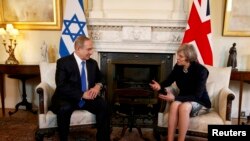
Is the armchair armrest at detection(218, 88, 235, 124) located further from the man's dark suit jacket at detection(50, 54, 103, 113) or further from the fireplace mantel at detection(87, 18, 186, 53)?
the man's dark suit jacket at detection(50, 54, 103, 113)

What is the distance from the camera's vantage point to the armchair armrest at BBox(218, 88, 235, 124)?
239cm

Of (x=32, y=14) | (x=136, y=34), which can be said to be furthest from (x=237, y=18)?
(x=32, y=14)

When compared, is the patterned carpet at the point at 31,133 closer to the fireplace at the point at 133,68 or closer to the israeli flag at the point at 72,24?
the fireplace at the point at 133,68

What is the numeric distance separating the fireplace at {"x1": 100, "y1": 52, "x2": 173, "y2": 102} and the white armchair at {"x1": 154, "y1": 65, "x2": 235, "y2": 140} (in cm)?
97

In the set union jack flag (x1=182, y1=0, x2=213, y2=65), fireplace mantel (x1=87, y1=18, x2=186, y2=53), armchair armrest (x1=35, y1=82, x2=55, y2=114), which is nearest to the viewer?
armchair armrest (x1=35, y1=82, x2=55, y2=114)

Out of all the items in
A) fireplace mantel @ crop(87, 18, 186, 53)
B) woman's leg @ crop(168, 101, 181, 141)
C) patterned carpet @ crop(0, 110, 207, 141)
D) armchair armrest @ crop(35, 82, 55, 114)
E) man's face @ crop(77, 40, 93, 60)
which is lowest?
patterned carpet @ crop(0, 110, 207, 141)

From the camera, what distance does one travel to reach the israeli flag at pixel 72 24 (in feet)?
10.9

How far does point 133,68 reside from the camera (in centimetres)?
385

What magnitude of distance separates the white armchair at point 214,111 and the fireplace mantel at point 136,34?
3.09 feet

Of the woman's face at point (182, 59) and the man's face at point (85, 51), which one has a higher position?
the man's face at point (85, 51)

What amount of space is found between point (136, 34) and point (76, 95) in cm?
146

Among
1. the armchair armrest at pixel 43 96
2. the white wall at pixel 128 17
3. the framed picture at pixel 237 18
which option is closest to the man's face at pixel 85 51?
the armchair armrest at pixel 43 96

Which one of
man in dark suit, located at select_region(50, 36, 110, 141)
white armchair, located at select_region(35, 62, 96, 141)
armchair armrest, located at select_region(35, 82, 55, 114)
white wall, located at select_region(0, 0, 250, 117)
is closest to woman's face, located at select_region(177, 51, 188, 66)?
man in dark suit, located at select_region(50, 36, 110, 141)

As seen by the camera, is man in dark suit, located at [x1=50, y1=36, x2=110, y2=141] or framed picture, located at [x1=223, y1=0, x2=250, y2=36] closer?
man in dark suit, located at [x1=50, y1=36, x2=110, y2=141]
